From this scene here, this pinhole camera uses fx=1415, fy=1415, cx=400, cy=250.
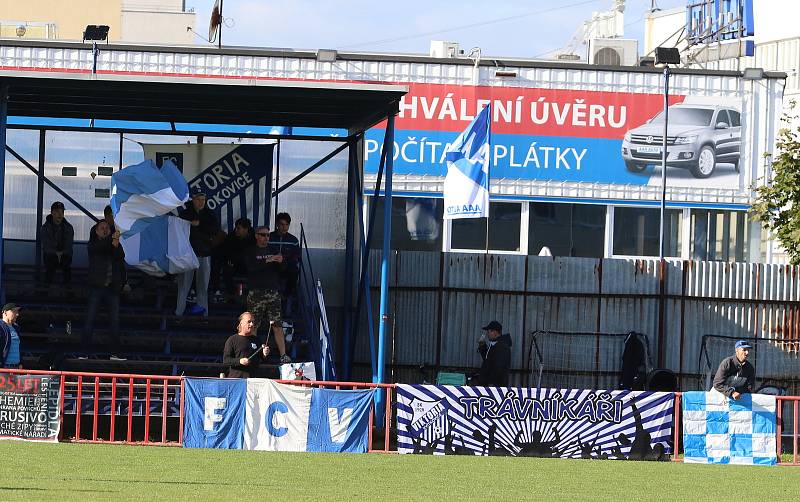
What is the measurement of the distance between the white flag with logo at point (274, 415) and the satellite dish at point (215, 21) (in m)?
19.5

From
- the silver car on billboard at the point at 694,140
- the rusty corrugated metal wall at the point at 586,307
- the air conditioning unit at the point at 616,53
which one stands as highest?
the air conditioning unit at the point at 616,53

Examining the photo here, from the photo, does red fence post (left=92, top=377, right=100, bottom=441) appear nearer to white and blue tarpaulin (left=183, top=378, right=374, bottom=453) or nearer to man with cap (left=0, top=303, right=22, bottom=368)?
white and blue tarpaulin (left=183, top=378, right=374, bottom=453)

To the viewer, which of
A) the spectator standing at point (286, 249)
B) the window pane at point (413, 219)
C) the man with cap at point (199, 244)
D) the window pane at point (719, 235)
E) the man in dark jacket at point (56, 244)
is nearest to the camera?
the man with cap at point (199, 244)

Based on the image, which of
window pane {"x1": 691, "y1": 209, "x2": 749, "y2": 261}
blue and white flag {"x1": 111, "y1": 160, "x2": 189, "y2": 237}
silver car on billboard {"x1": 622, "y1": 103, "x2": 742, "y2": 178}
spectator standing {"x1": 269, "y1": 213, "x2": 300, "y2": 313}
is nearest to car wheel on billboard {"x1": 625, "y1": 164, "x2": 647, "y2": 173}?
silver car on billboard {"x1": 622, "y1": 103, "x2": 742, "y2": 178}

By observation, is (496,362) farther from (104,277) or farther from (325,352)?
(104,277)

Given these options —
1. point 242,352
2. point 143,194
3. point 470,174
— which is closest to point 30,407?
point 242,352

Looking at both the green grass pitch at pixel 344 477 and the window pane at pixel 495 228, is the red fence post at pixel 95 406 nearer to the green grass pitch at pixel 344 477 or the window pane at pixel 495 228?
the green grass pitch at pixel 344 477

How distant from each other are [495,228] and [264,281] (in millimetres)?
12098

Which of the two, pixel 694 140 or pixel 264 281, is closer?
pixel 264 281

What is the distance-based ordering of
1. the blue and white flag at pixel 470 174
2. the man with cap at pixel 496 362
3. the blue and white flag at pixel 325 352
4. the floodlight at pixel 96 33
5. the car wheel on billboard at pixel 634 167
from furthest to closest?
1. the floodlight at pixel 96 33
2. the car wheel on billboard at pixel 634 167
3. the blue and white flag at pixel 470 174
4. the blue and white flag at pixel 325 352
5. the man with cap at pixel 496 362

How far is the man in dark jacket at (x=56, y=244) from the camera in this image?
2294 centimetres

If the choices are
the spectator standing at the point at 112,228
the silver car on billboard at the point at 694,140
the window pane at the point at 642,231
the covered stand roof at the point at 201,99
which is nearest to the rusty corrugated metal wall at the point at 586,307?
the covered stand roof at the point at 201,99

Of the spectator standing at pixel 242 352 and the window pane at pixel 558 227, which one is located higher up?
the window pane at pixel 558 227

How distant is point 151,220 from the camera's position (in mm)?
21562
